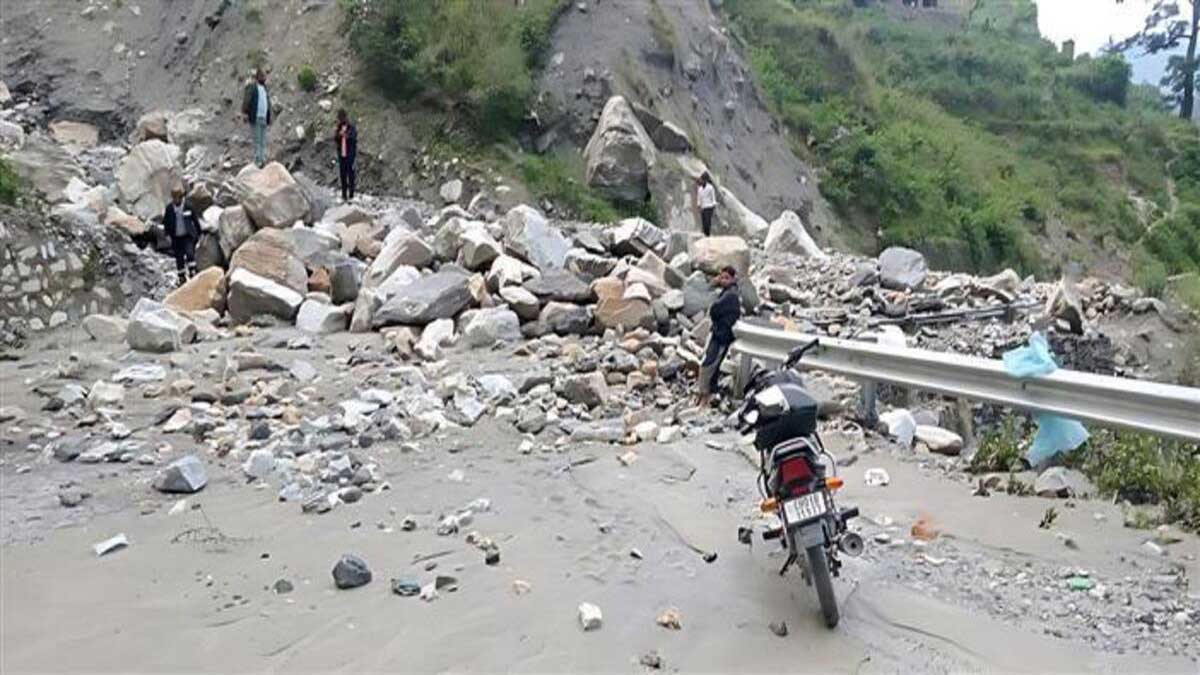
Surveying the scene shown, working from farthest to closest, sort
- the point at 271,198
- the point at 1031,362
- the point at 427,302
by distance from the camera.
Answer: the point at 271,198
the point at 427,302
the point at 1031,362

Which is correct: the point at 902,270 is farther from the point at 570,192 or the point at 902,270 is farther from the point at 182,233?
the point at 570,192

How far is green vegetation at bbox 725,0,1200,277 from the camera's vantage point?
33.2 meters

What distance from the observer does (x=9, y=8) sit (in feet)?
84.1

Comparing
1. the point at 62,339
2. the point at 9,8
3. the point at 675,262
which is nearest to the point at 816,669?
the point at 675,262

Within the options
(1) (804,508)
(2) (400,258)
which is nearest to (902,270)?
(2) (400,258)

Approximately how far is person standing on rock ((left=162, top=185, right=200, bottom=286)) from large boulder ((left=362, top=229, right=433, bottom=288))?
8.35ft

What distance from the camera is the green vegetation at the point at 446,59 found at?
22125mm

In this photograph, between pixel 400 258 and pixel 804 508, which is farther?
pixel 400 258

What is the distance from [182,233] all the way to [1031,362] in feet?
32.3

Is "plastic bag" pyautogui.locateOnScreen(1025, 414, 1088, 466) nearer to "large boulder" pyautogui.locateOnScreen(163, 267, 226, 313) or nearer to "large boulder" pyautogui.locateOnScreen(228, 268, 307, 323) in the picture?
"large boulder" pyautogui.locateOnScreen(228, 268, 307, 323)

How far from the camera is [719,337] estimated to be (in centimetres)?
786

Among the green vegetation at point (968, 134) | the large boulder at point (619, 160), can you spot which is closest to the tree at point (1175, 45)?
the green vegetation at point (968, 134)

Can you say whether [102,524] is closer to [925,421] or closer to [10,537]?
[10,537]

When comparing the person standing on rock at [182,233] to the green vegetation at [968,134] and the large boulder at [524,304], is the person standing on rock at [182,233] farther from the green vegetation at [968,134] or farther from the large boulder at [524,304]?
the green vegetation at [968,134]
